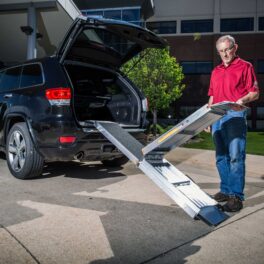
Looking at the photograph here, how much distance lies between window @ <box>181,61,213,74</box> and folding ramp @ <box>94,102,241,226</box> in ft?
102

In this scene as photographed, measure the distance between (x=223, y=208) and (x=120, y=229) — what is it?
1.19 meters

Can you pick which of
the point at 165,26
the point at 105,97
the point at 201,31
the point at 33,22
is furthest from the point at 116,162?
the point at 165,26

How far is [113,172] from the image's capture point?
20.1 feet

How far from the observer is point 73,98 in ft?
15.5

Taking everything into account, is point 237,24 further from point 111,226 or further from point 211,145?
point 111,226

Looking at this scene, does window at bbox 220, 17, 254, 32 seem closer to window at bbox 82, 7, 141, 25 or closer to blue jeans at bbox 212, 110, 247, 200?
window at bbox 82, 7, 141, 25

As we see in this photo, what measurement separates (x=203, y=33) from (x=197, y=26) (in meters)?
0.96

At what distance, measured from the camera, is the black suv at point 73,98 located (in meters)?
4.65

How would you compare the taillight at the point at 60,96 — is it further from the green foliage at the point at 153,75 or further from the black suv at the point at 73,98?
the green foliage at the point at 153,75

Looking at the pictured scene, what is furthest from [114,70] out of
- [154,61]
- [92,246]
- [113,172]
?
[154,61]

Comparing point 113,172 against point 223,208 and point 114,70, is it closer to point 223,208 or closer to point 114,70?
point 114,70

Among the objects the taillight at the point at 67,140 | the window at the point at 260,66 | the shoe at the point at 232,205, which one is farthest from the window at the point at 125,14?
the shoe at the point at 232,205

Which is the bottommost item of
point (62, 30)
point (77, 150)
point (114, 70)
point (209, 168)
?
point (209, 168)

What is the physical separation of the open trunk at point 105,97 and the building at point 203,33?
1095 inches
